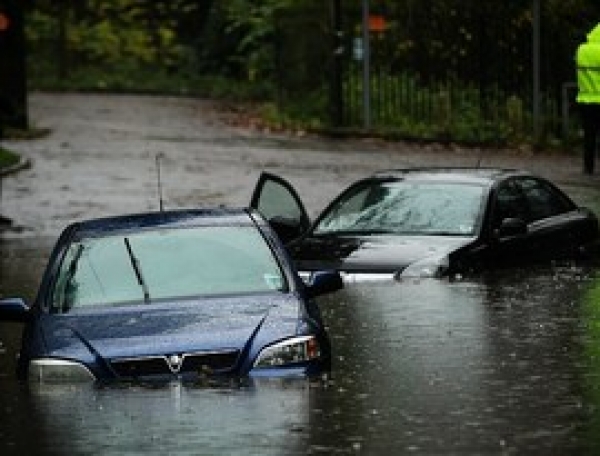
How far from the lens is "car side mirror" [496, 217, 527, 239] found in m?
19.8

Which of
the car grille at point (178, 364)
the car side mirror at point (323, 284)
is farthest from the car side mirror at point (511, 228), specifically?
the car grille at point (178, 364)

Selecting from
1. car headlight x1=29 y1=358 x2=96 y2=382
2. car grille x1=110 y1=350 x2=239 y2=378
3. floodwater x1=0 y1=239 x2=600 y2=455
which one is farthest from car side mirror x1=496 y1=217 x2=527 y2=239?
car headlight x1=29 y1=358 x2=96 y2=382

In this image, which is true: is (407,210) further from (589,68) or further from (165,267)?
(589,68)

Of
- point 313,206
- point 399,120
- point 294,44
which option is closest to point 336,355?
point 313,206

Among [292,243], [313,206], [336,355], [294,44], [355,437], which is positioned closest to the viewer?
[355,437]

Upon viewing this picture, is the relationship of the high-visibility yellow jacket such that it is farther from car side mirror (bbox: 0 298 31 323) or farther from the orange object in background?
car side mirror (bbox: 0 298 31 323)

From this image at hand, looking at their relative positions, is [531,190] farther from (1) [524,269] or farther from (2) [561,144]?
(2) [561,144]

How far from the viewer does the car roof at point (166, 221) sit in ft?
45.9

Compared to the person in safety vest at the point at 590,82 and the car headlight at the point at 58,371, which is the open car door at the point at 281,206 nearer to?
the car headlight at the point at 58,371

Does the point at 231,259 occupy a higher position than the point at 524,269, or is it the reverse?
the point at 231,259

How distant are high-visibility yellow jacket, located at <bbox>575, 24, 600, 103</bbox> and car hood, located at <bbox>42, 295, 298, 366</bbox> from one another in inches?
617

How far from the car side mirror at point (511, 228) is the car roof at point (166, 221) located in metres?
5.95

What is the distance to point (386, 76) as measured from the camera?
41625 mm

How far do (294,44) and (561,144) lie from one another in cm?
1111
